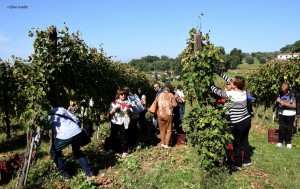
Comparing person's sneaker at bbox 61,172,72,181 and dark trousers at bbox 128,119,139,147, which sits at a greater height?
dark trousers at bbox 128,119,139,147

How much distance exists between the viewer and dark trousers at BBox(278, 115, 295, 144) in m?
7.80

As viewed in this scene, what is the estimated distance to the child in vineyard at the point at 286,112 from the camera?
761cm

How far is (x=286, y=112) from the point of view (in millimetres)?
7770

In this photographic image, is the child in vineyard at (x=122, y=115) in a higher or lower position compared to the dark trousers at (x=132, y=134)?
higher

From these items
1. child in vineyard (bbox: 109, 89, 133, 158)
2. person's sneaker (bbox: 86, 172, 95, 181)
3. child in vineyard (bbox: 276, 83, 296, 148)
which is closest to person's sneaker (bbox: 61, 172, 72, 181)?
person's sneaker (bbox: 86, 172, 95, 181)

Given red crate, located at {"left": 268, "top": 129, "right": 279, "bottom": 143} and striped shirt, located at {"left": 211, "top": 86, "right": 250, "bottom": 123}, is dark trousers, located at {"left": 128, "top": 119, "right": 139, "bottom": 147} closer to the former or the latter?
striped shirt, located at {"left": 211, "top": 86, "right": 250, "bottom": 123}

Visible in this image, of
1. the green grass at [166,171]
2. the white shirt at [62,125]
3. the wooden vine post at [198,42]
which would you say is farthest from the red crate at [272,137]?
the white shirt at [62,125]

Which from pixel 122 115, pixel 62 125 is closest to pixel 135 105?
pixel 122 115

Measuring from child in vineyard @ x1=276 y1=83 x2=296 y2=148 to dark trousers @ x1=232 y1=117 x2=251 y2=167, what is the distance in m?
2.16

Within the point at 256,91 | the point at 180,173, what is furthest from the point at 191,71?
the point at 256,91

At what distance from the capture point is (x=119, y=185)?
542 centimetres

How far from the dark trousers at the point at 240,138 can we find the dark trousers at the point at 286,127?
2178 mm

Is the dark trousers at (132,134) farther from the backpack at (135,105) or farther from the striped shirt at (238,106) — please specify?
the striped shirt at (238,106)

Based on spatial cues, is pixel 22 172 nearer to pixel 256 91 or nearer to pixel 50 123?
pixel 50 123
